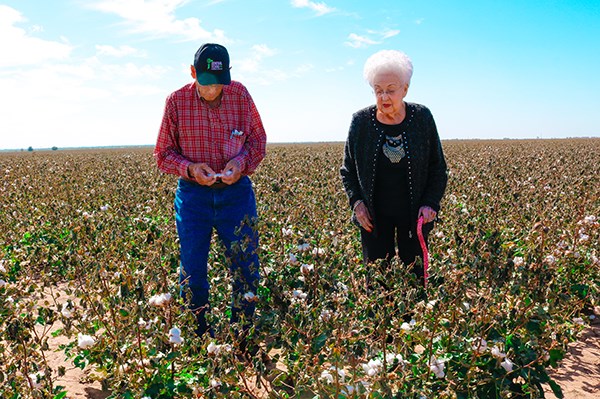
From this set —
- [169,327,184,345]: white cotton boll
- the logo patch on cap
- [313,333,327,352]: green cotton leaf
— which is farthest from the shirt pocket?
[313,333,327,352]: green cotton leaf

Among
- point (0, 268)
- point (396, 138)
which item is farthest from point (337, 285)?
point (0, 268)

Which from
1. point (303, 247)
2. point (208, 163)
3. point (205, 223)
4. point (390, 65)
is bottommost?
point (303, 247)

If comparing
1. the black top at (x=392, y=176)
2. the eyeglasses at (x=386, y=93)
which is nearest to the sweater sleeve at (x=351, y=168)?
the black top at (x=392, y=176)

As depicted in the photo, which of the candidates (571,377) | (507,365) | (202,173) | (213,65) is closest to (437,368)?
(507,365)

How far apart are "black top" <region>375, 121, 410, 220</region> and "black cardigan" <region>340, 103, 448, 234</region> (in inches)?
1.5

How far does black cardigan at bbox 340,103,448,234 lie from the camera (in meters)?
3.14

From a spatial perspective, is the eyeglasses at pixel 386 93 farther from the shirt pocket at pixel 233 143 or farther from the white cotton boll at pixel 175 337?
the white cotton boll at pixel 175 337

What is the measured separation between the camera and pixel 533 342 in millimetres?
2207

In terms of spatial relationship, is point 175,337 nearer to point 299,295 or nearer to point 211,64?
point 299,295

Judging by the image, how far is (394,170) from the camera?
321 cm

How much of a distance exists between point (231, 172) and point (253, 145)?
0.34 m

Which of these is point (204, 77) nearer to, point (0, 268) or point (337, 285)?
point (337, 285)

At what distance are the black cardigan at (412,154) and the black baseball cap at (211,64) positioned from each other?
94 cm

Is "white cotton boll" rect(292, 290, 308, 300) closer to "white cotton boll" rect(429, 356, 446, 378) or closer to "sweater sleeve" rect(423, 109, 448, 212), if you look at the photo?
"white cotton boll" rect(429, 356, 446, 378)
